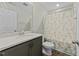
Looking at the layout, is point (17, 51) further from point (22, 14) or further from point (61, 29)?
point (61, 29)

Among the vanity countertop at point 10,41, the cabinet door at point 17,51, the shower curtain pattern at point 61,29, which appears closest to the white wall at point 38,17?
the shower curtain pattern at point 61,29

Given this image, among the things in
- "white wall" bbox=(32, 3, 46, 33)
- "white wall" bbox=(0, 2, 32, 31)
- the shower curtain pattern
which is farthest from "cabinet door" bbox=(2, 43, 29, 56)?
the shower curtain pattern

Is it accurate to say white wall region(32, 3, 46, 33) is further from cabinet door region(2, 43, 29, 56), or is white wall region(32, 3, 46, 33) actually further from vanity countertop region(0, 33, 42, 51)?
cabinet door region(2, 43, 29, 56)

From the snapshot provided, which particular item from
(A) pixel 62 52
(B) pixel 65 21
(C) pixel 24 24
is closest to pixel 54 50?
(A) pixel 62 52

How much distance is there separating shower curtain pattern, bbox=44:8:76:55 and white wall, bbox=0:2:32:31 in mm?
836

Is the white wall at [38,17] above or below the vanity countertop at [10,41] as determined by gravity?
above

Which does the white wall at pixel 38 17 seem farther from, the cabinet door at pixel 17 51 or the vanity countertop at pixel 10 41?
the cabinet door at pixel 17 51

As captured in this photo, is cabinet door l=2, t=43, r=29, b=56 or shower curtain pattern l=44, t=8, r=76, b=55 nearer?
cabinet door l=2, t=43, r=29, b=56

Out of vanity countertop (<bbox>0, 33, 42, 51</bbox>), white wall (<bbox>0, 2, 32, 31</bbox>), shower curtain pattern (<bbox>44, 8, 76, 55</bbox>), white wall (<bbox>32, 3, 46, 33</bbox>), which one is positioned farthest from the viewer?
white wall (<bbox>32, 3, 46, 33</bbox>)

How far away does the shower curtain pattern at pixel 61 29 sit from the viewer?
2396 mm

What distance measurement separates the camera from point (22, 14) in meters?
2.16

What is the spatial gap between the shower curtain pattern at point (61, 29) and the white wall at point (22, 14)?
0.84 metres

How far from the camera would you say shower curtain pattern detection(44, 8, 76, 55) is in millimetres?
2396

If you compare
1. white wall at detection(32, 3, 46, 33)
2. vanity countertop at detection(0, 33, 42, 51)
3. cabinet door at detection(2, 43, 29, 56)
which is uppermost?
white wall at detection(32, 3, 46, 33)
